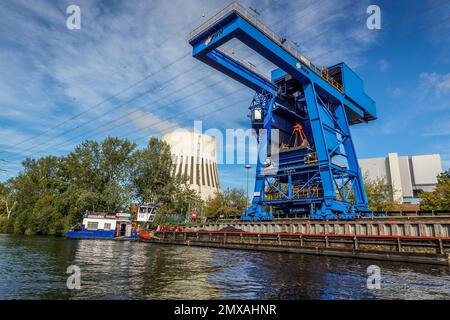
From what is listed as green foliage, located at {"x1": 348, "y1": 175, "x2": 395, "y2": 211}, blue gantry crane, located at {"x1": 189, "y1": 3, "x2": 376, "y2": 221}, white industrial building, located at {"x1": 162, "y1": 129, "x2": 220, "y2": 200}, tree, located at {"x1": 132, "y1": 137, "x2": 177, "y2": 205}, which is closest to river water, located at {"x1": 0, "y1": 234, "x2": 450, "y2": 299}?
blue gantry crane, located at {"x1": 189, "y1": 3, "x2": 376, "y2": 221}

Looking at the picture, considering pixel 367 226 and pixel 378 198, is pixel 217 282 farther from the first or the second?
pixel 378 198

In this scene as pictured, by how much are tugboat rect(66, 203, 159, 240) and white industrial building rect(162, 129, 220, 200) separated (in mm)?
22770

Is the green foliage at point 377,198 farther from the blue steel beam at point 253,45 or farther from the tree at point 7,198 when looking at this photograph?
the tree at point 7,198

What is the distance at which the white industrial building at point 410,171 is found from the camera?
286 ft

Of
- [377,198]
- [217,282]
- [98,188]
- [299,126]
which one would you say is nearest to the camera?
[217,282]

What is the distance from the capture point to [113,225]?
137 ft

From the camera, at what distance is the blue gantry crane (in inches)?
1090

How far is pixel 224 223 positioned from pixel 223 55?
1936 centimetres

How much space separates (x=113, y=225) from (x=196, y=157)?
32.1 metres

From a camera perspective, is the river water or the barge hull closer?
the river water

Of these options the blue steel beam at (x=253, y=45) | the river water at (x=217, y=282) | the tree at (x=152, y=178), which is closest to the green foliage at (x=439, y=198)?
the blue steel beam at (x=253, y=45)

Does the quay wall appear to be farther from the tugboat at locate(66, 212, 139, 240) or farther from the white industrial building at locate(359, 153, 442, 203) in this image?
the white industrial building at locate(359, 153, 442, 203)

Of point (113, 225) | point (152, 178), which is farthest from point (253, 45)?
point (152, 178)

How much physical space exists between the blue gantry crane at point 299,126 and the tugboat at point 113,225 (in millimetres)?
17678
